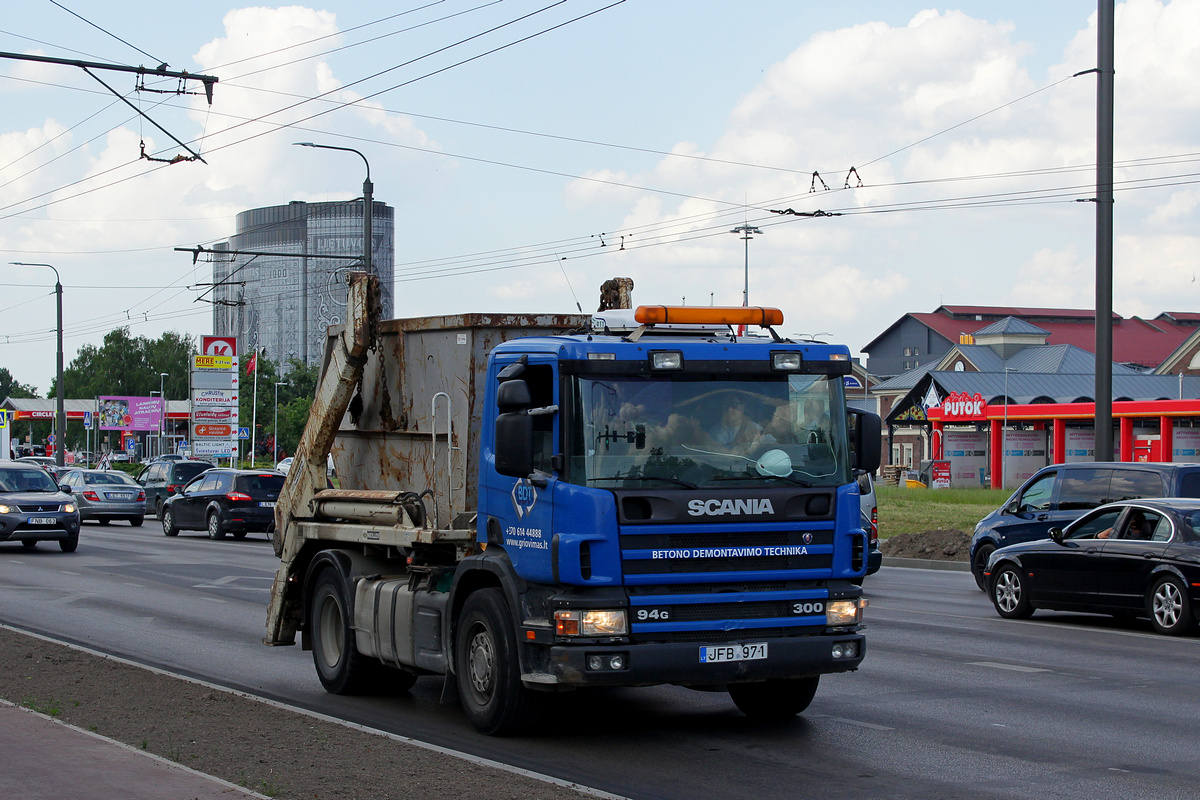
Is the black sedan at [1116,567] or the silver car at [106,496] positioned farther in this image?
the silver car at [106,496]

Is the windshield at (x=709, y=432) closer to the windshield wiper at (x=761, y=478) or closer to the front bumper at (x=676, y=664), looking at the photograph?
the windshield wiper at (x=761, y=478)

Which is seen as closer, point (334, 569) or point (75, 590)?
point (334, 569)

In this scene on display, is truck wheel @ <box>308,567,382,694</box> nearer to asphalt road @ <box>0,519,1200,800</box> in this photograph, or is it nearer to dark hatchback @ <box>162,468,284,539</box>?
asphalt road @ <box>0,519,1200,800</box>

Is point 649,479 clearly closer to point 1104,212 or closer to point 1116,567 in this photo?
point 1116,567

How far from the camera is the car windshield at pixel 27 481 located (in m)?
26.6

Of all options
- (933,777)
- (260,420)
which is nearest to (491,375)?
(933,777)

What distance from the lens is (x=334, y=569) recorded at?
1042cm

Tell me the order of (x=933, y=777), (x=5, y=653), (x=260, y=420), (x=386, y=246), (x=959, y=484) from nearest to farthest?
(x=933, y=777)
(x=5, y=653)
(x=959, y=484)
(x=260, y=420)
(x=386, y=246)

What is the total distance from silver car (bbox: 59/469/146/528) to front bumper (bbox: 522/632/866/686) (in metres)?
32.7

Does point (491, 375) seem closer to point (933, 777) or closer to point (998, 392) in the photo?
point (933, 777)

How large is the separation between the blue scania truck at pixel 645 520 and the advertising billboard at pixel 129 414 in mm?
99369

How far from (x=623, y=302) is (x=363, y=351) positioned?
2.10 meters

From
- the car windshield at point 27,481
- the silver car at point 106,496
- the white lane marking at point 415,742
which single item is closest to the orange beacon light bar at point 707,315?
the white lane marking at point 415,742

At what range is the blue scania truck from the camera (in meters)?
7.75
